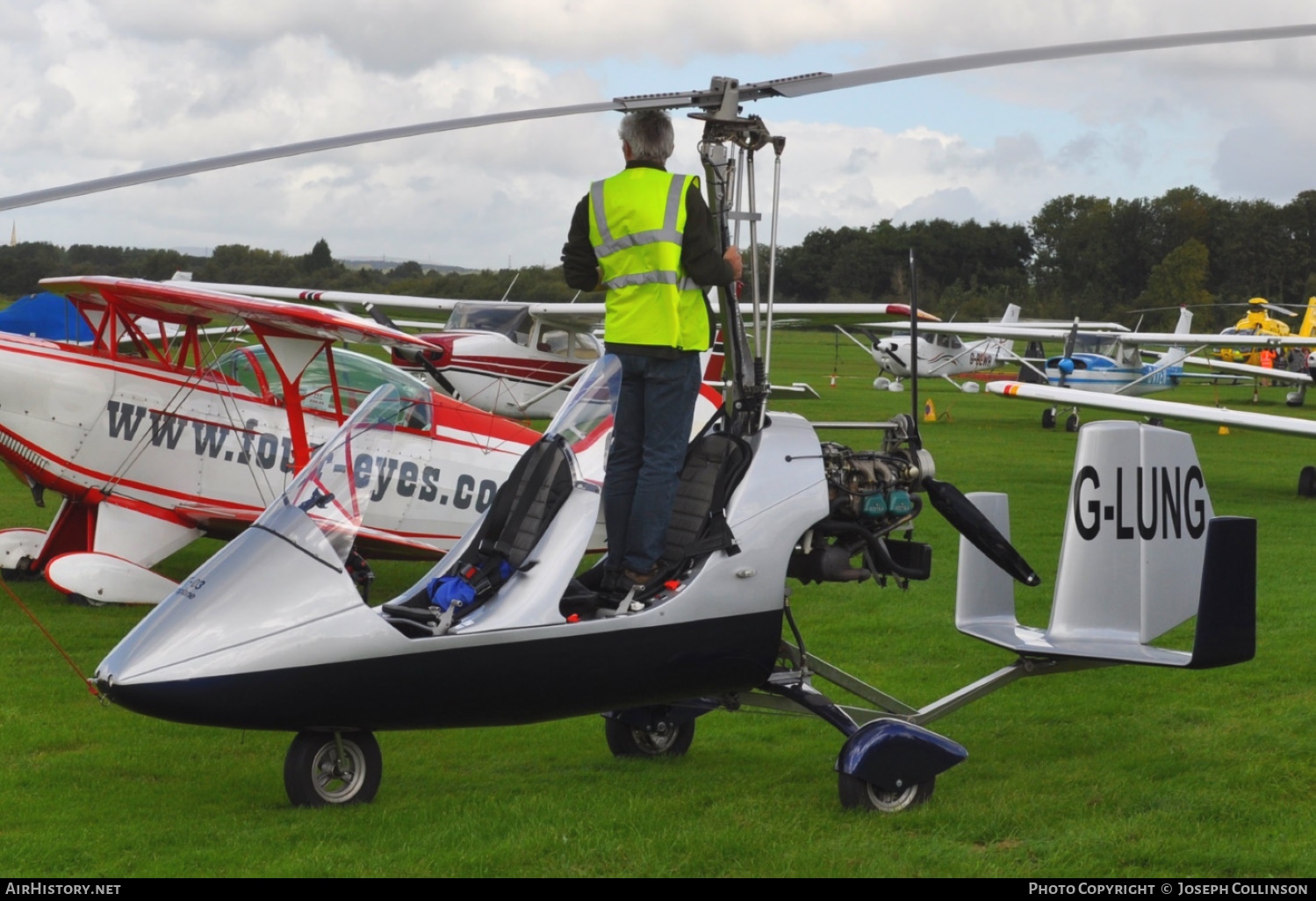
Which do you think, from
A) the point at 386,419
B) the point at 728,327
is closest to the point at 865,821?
the point at 728,327

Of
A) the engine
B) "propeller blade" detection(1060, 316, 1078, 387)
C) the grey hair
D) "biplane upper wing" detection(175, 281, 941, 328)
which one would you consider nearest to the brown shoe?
the engine

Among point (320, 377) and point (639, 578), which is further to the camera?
point (320, 377)

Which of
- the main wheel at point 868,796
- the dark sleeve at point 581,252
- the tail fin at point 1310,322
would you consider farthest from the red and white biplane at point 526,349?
the tail fin at point 1310,322

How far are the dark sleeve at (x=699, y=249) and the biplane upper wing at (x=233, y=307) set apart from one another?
17.1 feet

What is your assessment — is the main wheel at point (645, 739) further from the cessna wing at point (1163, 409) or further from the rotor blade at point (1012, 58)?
the cessna wing at point (1163, 409)

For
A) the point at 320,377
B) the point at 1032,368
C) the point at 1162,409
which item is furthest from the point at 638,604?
the point at 1032,368

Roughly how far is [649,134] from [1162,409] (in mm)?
10869

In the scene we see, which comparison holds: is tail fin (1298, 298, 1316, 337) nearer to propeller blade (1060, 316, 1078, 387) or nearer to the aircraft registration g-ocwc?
propeller blade (1060, 316, 1078, 387)

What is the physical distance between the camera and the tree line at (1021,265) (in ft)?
170

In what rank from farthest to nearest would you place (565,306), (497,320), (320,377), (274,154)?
(497,320), (565,306), (320,377), (274,154)

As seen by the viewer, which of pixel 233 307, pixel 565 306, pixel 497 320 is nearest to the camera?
pixel 233 307

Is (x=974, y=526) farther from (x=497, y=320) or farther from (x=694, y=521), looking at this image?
(x=497, y=320)

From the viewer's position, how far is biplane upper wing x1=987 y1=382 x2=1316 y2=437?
14.1 m

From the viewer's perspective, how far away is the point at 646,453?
5.18 meters
